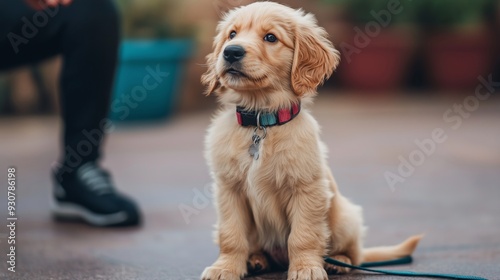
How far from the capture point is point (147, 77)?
22.3 ft

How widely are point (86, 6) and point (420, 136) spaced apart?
330cm

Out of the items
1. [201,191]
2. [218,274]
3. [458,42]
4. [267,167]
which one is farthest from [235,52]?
[458,42]

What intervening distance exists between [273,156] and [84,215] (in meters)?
1.53

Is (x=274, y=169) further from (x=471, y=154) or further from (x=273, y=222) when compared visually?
(x=471, y=154)

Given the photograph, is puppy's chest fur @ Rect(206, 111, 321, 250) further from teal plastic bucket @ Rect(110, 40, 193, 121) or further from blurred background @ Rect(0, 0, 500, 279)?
teal plastic bucket @ Rect(110, 40, 193, 121)

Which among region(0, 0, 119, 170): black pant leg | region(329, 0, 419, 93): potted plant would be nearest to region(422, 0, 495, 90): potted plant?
region(329, 0, 419, 93): potted plant

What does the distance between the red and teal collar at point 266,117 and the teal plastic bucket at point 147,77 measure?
14.0 ft

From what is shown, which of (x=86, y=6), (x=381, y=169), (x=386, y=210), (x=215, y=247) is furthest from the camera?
(x=381, y=169)

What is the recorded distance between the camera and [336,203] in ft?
8.45

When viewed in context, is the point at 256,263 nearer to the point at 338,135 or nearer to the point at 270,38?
the point at 270,38

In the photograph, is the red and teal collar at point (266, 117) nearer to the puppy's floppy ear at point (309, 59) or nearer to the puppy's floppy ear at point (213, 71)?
the puppy's floppy ear at point (309, 59)

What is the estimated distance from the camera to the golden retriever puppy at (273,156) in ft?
7.83

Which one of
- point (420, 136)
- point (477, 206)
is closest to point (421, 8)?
point (420, 136)

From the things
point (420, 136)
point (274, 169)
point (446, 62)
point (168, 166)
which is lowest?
point (274, 169)
